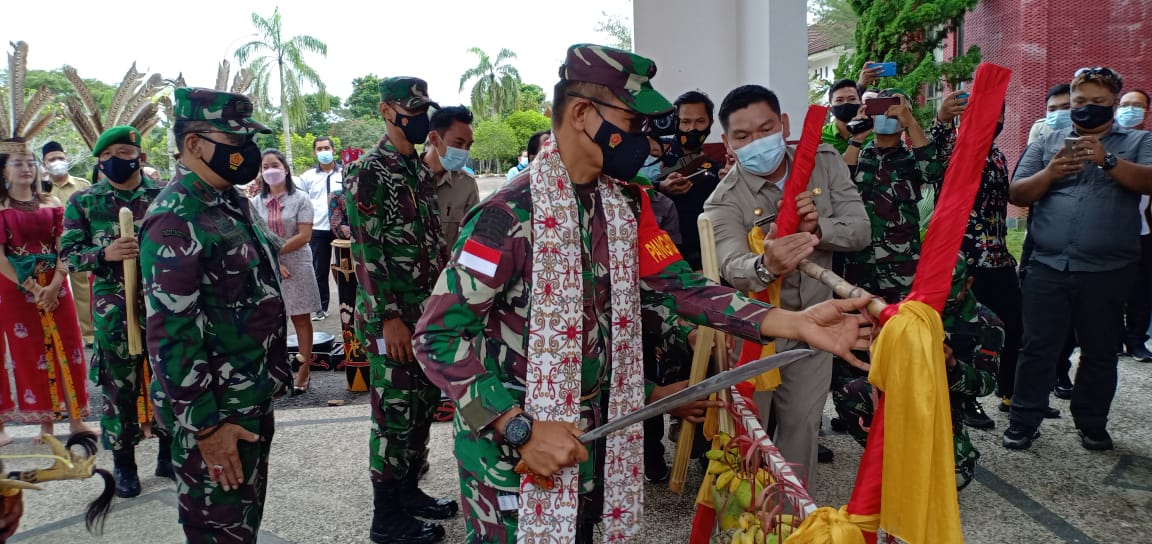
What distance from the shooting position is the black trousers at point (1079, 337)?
4.44m

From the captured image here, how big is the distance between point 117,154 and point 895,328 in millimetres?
4400

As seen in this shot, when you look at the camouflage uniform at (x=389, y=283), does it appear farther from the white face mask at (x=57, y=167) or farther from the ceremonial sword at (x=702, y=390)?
the white face mask at (x=57, y=167)

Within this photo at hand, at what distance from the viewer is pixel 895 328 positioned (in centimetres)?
156

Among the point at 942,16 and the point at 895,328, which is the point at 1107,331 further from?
the point at 942,16

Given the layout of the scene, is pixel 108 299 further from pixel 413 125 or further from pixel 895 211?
pixel 895 211

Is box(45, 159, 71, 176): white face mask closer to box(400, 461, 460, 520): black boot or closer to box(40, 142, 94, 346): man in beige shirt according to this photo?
box(40, 142, 94, 346): man in beige shirt

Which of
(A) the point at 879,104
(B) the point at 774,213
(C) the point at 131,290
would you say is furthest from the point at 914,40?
(C) the point at 131,290

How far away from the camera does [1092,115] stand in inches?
170

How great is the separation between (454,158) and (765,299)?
231 centimetres

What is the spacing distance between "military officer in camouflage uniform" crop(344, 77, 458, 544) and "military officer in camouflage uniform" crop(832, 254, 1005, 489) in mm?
2034

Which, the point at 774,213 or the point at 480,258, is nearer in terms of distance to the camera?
the point at 480,258

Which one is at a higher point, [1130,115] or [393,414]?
[1130,115]

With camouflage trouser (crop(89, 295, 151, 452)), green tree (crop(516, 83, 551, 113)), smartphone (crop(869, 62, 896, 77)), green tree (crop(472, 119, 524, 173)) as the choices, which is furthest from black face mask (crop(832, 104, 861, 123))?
green tree (crop(516, 83, 551, 113))

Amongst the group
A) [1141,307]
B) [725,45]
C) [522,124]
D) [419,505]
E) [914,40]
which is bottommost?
[419,505]
